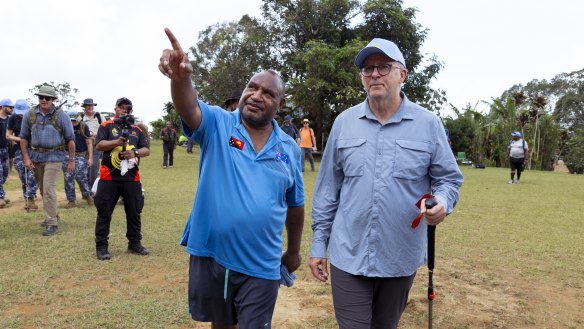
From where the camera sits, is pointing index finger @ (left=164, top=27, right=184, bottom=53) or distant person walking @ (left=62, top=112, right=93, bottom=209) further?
distant person walking @ (left=62, top=112, right=93, bottom=209)

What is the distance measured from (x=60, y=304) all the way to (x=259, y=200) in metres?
2.88

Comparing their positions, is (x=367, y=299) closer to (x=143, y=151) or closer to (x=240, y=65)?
(x=143, y=151)

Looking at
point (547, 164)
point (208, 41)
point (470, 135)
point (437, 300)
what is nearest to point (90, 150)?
point (437, 300)

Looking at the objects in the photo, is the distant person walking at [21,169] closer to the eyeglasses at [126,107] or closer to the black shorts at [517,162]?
the eyeglasses at [126,107]

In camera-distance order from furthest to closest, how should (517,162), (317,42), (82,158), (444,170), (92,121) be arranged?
(317,42)
(517,162)
(92,121)
(82,158)
(444,170)

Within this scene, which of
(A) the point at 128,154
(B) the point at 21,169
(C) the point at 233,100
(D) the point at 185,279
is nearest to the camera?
(D) the point at 185,279

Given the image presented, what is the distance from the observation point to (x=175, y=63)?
7.35ft

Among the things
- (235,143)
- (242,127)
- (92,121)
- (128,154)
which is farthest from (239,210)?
(92,121)

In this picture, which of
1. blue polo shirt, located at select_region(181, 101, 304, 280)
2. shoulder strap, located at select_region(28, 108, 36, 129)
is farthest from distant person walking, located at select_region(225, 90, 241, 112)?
blue polo shirt, located at select_region(181, 101, 304, 280)

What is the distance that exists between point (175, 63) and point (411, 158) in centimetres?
141

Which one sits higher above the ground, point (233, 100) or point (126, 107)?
point (233, 100)

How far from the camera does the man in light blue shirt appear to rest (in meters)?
2.69

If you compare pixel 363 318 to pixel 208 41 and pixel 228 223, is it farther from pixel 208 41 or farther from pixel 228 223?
pixel 208 41

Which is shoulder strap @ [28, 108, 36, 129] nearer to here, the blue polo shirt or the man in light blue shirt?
the blue polo shirt
